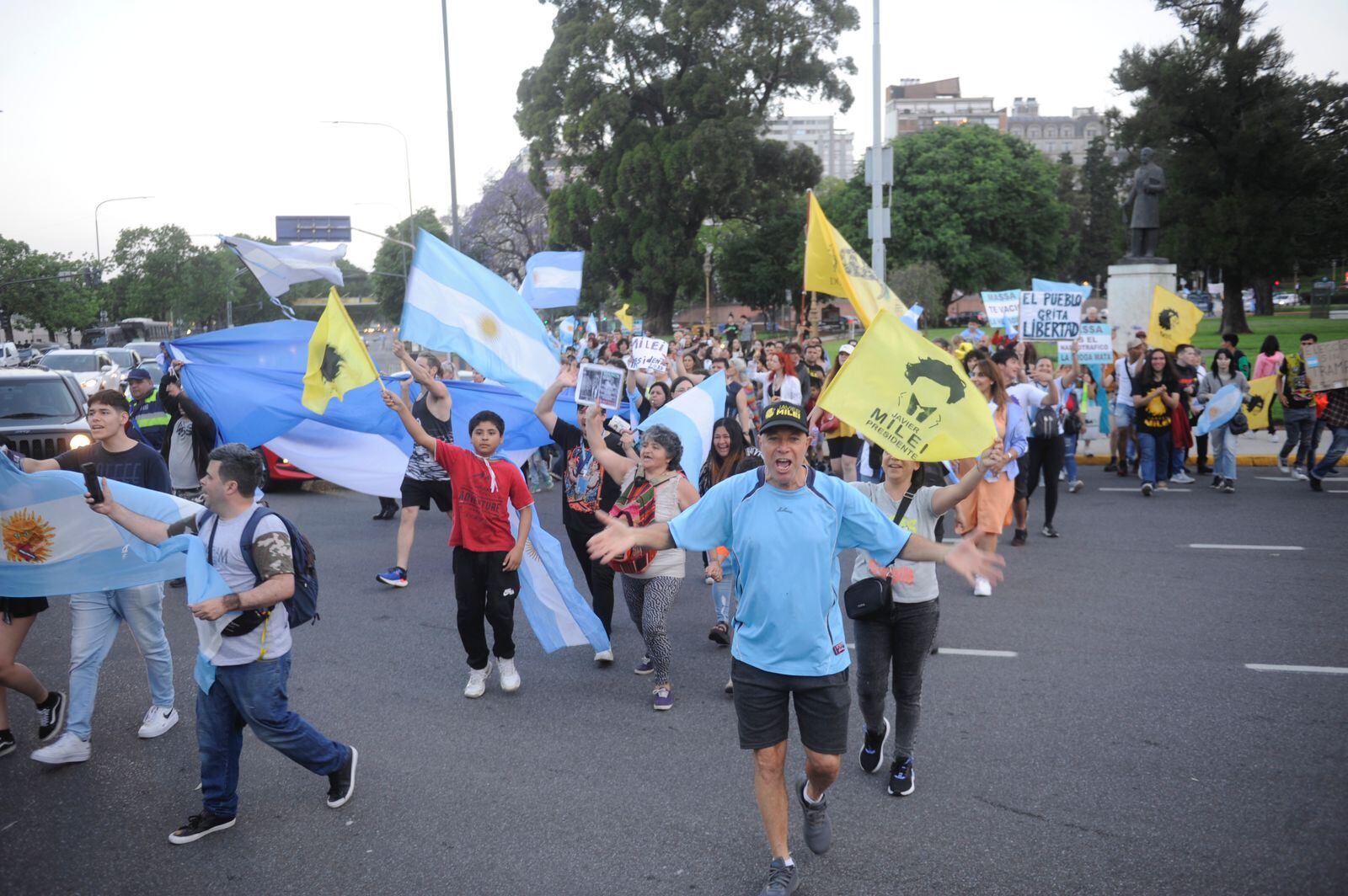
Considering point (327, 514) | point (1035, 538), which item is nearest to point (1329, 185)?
point (1035, 538)

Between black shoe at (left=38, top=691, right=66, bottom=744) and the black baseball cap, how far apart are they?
4116 mm

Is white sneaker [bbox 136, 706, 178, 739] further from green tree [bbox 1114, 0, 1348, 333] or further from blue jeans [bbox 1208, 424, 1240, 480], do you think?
green tree [bbox 1114, 0, 1348, 333]

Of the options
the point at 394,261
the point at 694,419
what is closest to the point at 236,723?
the point at 694,419

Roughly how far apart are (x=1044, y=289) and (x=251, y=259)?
10.5 m

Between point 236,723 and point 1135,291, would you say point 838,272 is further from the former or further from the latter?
point 1135,291

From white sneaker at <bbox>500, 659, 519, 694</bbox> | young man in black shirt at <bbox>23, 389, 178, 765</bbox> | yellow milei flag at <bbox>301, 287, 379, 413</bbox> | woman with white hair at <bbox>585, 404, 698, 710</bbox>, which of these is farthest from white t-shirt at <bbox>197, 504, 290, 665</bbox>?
woman with white hair at <bbox>585, 404, 698, 710</bbox>

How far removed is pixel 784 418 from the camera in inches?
149

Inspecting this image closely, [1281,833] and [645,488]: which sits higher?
[645,488]

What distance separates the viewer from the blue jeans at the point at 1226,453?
1228cm

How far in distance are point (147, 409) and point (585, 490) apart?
594 cm

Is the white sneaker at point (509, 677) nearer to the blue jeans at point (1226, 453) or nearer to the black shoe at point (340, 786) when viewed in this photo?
the black shoe at point (340, 786)

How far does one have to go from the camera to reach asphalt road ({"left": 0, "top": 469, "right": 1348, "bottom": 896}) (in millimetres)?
3994

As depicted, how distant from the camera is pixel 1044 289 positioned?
47.6 feet

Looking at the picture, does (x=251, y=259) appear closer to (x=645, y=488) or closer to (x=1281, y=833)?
(x=645, y=488)
